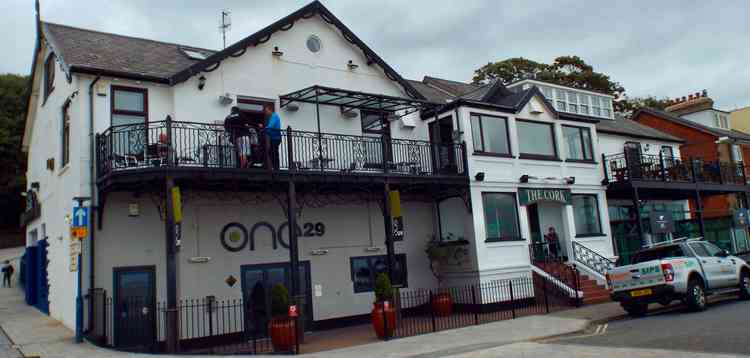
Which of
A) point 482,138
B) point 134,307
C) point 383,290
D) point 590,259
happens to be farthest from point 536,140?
point 134,307

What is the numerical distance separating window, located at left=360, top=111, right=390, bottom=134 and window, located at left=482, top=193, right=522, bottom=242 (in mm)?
3854

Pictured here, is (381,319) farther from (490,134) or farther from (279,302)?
(490,134)

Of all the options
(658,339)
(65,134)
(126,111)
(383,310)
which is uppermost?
(126,111)

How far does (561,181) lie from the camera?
2153 centimetres

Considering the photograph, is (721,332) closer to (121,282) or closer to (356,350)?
(356,350)

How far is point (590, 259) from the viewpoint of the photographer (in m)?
21.0

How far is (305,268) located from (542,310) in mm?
6901

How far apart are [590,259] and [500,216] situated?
3942 mm

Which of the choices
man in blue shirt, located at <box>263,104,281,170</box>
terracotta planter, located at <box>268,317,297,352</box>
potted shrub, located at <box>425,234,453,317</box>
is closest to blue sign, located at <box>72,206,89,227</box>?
man in blue shirt, located at <box>263,104,281,170</box>

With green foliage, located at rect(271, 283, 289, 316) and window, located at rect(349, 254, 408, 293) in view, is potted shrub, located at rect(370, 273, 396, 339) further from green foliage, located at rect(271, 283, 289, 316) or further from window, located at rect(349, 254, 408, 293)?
window, located at rect(349, 254, 408, 293)

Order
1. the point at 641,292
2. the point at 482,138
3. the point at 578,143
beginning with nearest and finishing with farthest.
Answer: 1. the point at 641,292
2. the point at 482,138
3. the point at 578,143

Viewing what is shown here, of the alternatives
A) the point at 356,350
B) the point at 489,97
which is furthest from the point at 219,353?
the point at 489,97

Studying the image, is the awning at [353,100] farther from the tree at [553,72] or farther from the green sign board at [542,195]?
the tree at [553,72]

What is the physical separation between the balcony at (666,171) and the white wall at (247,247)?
27.5 feet
